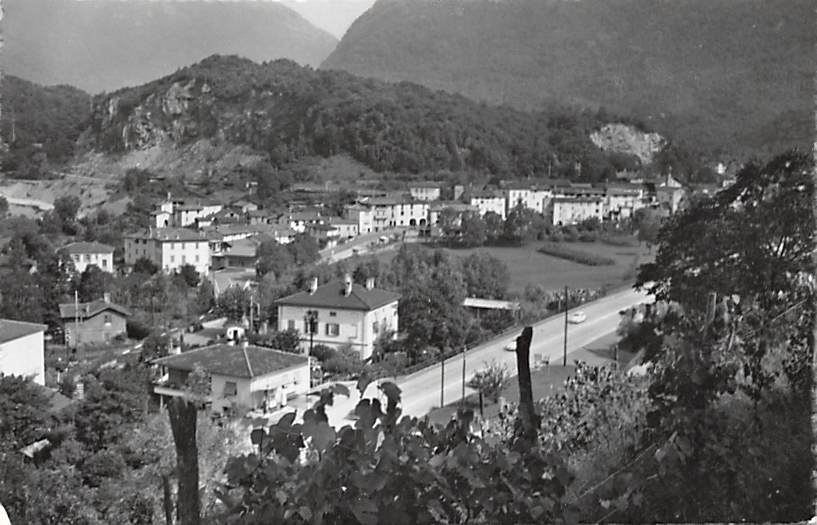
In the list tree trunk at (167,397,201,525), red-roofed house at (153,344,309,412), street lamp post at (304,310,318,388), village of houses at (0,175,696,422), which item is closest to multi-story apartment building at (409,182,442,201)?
village of houses at (0,175,696,422)

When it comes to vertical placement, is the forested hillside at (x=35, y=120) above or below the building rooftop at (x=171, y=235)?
above

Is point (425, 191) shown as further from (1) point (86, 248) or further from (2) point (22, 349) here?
(2) point (22, 349)

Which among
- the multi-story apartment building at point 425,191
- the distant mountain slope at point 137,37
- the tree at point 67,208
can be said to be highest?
the distant mountain slope at point 137,37

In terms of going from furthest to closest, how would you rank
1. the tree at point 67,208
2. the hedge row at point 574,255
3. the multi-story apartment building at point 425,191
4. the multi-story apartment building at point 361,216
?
1. the multi-story apartment building at point 425,191
2. the multi-story apartment building at point 361,216
3. the tree at point 67,208
4. the hedge row at point 574,255

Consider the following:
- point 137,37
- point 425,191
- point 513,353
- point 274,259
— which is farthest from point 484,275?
point 137,37

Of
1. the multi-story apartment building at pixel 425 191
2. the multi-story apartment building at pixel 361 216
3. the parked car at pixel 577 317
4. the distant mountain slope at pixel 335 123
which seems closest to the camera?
the parked car at pixel 577 317

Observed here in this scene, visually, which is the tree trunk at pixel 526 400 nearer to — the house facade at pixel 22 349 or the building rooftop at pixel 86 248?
the house facade at pixel 22 349

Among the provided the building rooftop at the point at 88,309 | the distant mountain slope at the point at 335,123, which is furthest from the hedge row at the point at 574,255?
the building rooftop at the point at 88,309

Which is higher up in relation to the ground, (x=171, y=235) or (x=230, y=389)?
(x=171, y=235)
